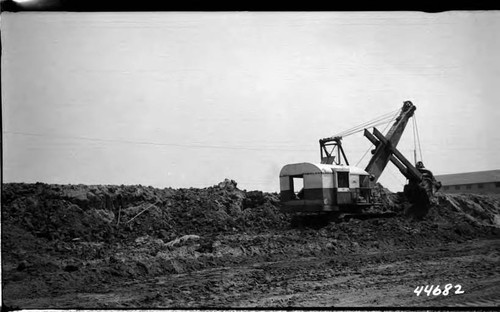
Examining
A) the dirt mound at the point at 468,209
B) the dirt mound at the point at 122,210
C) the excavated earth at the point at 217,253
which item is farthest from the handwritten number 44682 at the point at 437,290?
the dirt mound at the point at 122,210

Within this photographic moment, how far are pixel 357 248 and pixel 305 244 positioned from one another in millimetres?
1146

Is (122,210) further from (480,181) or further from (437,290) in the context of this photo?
(480,181)

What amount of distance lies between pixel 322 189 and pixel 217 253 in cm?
339

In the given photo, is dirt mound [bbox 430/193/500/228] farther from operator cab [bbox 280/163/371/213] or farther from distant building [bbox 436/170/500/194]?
operator cab [bbox 280/163/371/213]

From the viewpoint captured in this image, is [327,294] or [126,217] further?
[126,217]

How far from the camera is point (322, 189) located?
1073 centimetres

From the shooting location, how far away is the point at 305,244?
945cm

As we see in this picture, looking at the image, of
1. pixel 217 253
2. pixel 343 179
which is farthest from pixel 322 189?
pixel 217 253

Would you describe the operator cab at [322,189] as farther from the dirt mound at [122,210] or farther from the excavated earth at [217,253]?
the dirt mound at [122,210]

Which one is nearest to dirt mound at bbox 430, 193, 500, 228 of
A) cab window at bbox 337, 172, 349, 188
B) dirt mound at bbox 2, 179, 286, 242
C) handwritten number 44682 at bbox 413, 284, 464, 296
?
cab window at bbox 337, 172, 349, 188

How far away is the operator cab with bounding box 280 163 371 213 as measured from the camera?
10.4 meters
